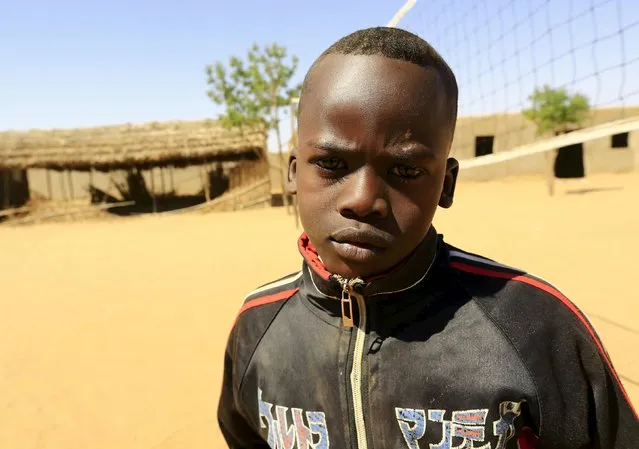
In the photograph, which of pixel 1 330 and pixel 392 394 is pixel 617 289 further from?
pixel 1 330

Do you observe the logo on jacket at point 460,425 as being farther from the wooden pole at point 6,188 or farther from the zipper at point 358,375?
the wooden pole at point 6,188

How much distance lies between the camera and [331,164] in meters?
0.99

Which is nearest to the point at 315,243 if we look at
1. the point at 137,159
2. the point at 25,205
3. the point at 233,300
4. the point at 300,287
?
the point at 300,287

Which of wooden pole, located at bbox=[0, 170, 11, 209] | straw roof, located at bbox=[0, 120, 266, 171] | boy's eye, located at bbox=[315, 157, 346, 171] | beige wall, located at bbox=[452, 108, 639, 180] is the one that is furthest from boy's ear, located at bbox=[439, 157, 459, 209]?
wooden pole, located at bbox=[0, 170, 11, 209]

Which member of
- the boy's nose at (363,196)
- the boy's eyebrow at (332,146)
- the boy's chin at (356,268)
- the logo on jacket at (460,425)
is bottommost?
the logo on jacket at (460,425)

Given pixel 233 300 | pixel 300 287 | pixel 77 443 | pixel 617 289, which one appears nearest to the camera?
pixel 300 287

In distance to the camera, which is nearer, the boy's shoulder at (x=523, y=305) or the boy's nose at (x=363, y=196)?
the boy's nose at (x=363, y=196)

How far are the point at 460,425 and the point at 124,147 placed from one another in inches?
746

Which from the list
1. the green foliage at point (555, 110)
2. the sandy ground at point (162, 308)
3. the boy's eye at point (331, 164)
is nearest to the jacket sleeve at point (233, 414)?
the boy's eye at point (331, 164)

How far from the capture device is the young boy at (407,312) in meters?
0.95

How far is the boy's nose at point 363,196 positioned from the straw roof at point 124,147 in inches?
685

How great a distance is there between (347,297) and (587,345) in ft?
1.69

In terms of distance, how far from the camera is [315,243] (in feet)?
3.39

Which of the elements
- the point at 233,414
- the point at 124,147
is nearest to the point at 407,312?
the point at 233,414
